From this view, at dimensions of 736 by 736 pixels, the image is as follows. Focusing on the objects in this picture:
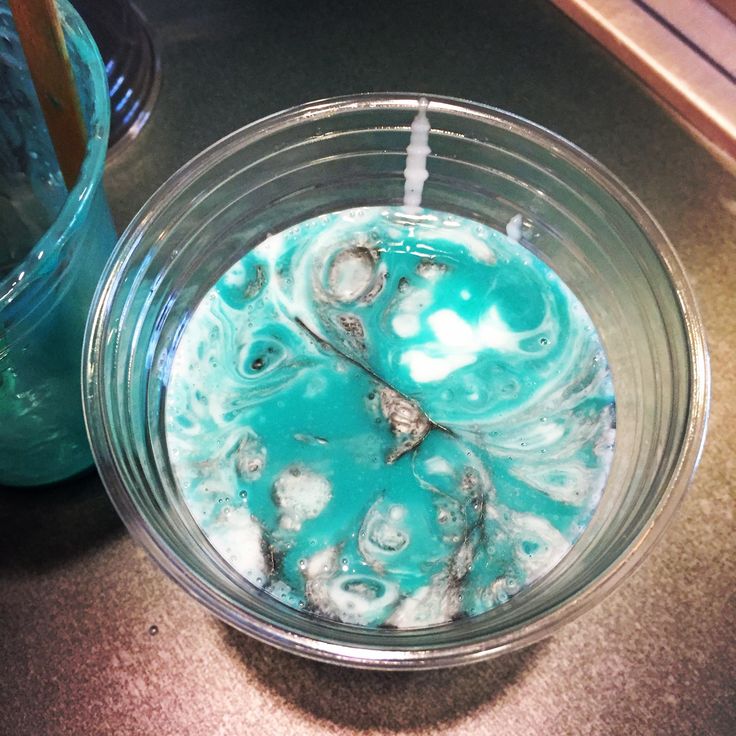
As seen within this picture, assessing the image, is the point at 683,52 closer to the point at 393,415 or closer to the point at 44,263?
the point at 393,415

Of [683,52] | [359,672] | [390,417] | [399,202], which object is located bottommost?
[359,672]

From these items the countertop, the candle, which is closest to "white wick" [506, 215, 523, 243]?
the candle

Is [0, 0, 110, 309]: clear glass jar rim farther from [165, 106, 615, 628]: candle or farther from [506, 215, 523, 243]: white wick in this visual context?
[506, 215, 523, 243]: white wick

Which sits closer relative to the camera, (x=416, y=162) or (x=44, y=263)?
(x=44, y=263)

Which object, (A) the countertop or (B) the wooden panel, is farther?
(B) the wooden panel

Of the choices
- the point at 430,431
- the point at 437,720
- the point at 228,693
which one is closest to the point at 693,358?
the point at 430,431

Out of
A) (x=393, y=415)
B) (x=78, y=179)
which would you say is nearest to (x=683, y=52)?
(x=393, y=415)

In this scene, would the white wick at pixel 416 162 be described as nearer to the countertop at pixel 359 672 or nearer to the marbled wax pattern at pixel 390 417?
the marbled wax pattern at pixel 390 417
